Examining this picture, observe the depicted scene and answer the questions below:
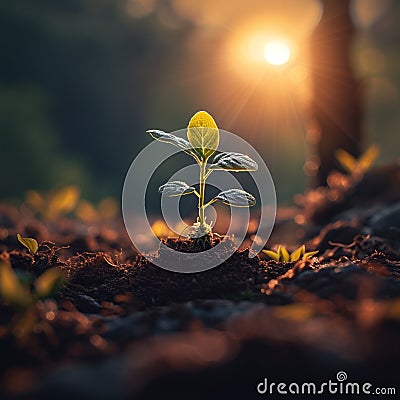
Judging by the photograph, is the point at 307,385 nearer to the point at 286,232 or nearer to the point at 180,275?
the point at 180,275

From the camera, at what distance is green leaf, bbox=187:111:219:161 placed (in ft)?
6.04

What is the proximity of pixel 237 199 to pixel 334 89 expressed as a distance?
3370mm

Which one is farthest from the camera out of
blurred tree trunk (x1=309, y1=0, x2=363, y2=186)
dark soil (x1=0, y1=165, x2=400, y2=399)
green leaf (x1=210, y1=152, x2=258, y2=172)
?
blurred tree trunk (x1=309, y1=0, x2=363, y2=186)

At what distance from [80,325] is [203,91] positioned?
10.2 meters

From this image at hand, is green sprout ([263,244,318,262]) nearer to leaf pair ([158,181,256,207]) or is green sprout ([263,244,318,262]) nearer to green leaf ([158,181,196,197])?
leaf pair ([158,181,256,207])

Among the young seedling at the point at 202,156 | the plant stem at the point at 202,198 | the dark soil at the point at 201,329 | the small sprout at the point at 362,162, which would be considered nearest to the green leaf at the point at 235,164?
the young seedling at the point at 202,156

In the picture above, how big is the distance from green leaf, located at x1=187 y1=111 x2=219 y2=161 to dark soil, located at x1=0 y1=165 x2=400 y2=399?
42 cm

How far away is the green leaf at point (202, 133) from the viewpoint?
184cm

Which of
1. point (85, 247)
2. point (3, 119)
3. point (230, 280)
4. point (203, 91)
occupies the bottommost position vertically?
point (230, 280)

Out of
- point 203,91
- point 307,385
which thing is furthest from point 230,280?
point 203,91

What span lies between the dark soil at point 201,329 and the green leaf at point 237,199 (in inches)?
10.7

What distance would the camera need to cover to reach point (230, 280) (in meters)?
1.73

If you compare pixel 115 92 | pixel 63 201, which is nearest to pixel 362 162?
pixel 63 201

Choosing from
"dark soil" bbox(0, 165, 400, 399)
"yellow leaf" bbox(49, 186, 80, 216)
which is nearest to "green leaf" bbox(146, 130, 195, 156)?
"dark soil" bbox(0, 165, 400, 399)
